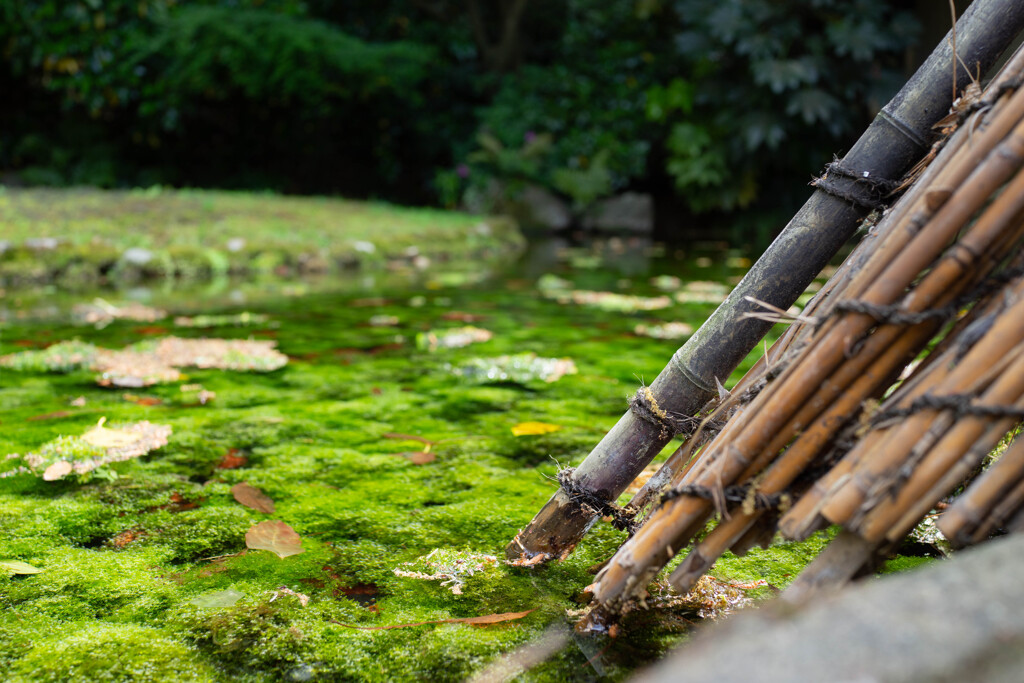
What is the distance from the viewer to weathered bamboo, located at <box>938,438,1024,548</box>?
73 centimetres

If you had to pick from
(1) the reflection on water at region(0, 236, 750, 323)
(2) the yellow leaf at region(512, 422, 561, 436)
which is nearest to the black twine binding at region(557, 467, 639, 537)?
(2) the yellow leaf at region(512, 422, 561, 436)

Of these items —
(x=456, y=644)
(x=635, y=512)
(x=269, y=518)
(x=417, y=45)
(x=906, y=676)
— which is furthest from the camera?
(x=417, y=45)

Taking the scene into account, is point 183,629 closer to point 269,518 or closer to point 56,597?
point 56,597

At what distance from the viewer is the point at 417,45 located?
39.4 ft

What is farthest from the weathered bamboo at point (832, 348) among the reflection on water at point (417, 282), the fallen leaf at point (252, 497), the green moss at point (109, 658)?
the reflection on water at point (417, 282)

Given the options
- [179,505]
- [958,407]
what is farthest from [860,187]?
[179,505]

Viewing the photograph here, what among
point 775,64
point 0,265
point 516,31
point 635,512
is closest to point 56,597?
point 635,512

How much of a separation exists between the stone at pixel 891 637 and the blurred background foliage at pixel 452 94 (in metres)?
9.17

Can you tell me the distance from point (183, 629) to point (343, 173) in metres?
13.1

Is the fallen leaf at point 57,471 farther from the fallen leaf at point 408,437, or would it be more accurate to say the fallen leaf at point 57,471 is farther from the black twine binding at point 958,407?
the black twine binding at point 958,407

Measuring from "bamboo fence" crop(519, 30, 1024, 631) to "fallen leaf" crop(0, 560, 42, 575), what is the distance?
0.95 meters

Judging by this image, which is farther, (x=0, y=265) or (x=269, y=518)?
(x=0, y=265)

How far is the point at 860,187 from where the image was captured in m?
1.15

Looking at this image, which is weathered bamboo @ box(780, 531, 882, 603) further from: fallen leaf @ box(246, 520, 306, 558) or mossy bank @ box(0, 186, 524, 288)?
mossy bank @ box(0, 186, 524, 288)
